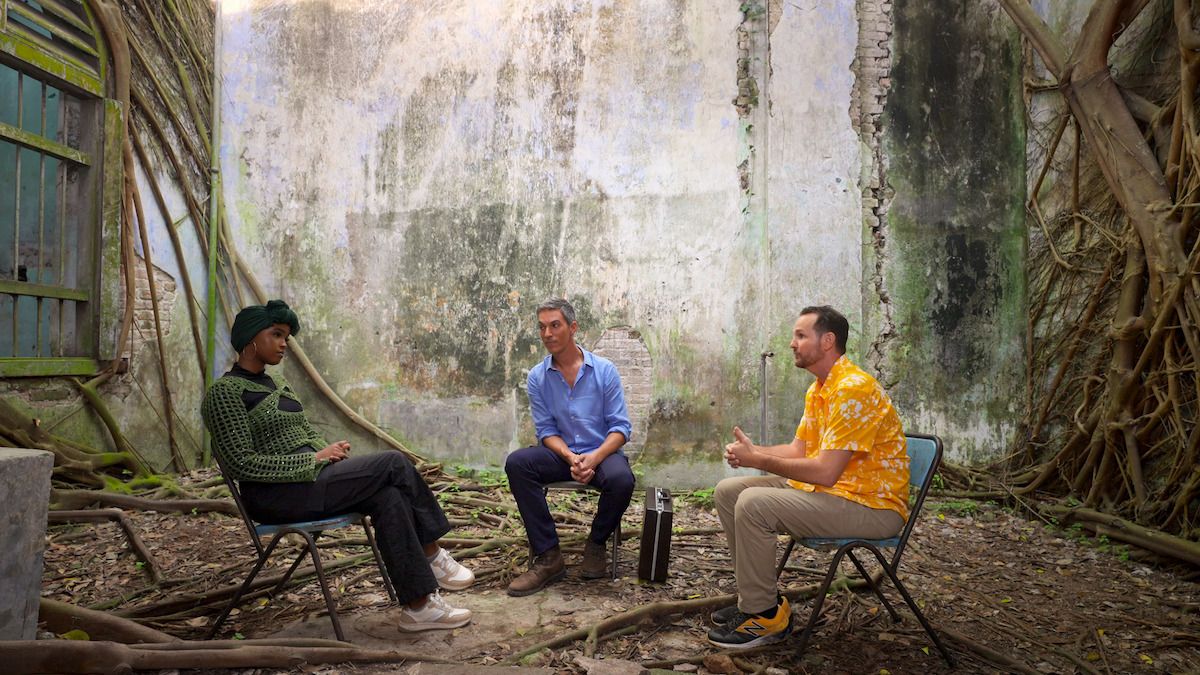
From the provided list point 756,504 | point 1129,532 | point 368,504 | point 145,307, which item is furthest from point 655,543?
point 145,307

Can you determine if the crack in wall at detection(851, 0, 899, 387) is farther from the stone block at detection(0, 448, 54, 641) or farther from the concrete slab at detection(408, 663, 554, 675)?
the stone block at detection(0, 448, 54, 641)

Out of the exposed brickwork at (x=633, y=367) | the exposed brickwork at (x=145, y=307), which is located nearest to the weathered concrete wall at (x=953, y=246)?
the exposed brickwork at (x=633, y=367)

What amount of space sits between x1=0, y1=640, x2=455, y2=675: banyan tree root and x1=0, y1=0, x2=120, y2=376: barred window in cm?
339

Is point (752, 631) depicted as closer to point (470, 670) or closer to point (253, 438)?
point (470, 670)

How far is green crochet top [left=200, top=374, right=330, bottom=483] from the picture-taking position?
10.0 ft

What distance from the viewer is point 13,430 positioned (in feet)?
15.4

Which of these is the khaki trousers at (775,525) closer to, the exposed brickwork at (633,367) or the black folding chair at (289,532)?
the black folding chair at (289,532)

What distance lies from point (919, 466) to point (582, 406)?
Result: 1857 mm

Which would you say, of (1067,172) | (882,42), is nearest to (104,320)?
(882,42)

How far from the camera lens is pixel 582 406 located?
4.29 meters

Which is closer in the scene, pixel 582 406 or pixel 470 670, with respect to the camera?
pixel 470 670

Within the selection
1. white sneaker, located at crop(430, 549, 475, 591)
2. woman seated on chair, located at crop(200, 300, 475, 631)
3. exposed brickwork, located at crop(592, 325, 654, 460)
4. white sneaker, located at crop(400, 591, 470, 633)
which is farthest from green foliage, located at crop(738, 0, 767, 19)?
white sneaker, located at crop(400, 591, 470, 633)

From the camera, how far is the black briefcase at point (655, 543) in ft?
12.7

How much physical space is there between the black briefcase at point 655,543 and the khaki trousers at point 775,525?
747 mm
